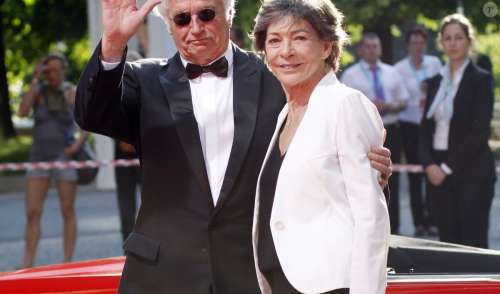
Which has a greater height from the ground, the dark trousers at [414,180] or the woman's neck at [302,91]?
the woman's neck at [302,91]

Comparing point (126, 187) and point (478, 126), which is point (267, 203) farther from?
point (126, 187)

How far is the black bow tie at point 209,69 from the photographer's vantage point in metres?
3.86

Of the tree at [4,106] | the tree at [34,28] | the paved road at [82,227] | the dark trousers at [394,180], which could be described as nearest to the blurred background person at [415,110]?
the paved road at [82,227]

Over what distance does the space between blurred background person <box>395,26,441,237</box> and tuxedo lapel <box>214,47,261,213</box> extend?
302 inches

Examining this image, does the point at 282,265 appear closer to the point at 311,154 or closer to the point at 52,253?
the point at 311,154

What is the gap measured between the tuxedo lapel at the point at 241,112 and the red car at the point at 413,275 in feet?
2.42

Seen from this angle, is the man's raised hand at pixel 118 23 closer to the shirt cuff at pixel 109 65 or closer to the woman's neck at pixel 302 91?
the shirt cuff at pixel 109 65

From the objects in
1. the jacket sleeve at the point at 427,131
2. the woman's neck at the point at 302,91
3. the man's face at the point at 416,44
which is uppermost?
the woman's neck at the point at 302,91

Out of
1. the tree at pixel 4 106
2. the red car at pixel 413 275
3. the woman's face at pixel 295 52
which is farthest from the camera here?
the tree at pixel 4 106

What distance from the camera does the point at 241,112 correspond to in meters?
3.79

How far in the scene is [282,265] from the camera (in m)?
3.35

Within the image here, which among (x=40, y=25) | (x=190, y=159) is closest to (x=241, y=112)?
(x=190, y=159)

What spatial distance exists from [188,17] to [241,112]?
0.34 meters

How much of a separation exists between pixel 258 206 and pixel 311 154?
0.97 ft
